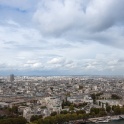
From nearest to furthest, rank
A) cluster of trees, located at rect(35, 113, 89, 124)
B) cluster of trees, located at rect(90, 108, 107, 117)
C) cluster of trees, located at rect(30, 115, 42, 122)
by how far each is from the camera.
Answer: cluster of trees, located at rect(35, 113, 89, 124) → cluster of trees, located at rect(30, 115, 42, 122) → cluster of trees, located at rect(90, 108, 107, 117)

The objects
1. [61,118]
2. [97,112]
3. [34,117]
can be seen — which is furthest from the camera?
[97,112]

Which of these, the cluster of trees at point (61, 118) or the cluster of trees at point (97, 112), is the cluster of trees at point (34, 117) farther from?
the cluster of trees at point (97, 112)

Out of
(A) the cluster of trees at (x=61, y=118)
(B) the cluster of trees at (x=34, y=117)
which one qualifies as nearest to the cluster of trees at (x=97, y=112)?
(A) the cluster of trees at (x=61, y=118)

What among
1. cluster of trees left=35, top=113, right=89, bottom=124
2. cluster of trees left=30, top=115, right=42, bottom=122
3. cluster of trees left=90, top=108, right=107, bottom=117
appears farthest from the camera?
cluster of trees left=90, top=108, right=107, bottom=117

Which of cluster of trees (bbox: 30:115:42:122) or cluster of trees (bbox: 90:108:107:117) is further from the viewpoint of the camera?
cluster of trees (bbox: 90:108:107:117)

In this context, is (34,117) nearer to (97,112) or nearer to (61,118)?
(61,118)

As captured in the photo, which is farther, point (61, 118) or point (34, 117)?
point (34, 117)

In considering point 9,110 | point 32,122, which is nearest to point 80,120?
point 32,122

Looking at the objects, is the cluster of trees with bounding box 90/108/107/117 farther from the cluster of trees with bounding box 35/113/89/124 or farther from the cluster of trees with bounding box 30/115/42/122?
the cluster of trees with bounding box 30/115/42/122

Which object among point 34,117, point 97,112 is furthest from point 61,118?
point 97,112

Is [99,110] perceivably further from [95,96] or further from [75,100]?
[95,96]

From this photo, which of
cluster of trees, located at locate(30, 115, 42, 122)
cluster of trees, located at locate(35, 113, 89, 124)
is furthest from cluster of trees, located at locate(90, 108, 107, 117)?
cluster of trees, located at locate(30, 115, 42, 122)
